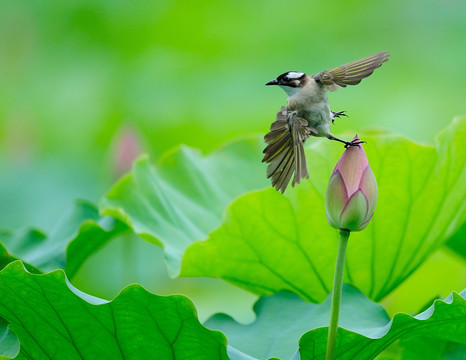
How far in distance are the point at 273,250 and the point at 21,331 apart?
1.35 ft

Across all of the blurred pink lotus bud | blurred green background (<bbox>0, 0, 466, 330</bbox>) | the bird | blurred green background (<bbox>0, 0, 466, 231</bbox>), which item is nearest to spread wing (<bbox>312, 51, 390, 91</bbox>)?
the bird

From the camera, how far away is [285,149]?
79 centimetres

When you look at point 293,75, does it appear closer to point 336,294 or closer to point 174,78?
point 336,294

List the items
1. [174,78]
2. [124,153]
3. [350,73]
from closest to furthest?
[350,73] < [124,153] < [174,78]

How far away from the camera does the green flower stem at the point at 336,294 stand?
773 mm

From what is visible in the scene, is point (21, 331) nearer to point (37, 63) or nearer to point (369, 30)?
point (37, 63)

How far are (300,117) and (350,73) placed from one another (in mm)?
90

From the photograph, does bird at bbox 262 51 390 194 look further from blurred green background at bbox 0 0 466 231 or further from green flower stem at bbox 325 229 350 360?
blurred green background at bbox 0 0 466 231

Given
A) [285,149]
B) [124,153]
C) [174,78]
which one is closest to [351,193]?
[285,149]

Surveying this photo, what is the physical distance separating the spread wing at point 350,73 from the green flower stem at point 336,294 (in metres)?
0.18

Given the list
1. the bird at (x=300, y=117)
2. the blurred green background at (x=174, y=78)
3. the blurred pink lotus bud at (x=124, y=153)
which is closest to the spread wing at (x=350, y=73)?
the bird at (x=300, y=117)

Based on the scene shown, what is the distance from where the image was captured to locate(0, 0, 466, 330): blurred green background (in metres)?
3.00

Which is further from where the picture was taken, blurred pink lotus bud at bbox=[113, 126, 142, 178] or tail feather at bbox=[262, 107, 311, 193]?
blurred pink lotus bud at bbox=[113, 126, 142, 178]

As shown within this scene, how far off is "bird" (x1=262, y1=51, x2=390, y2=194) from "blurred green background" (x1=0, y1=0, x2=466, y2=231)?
6.28ft
